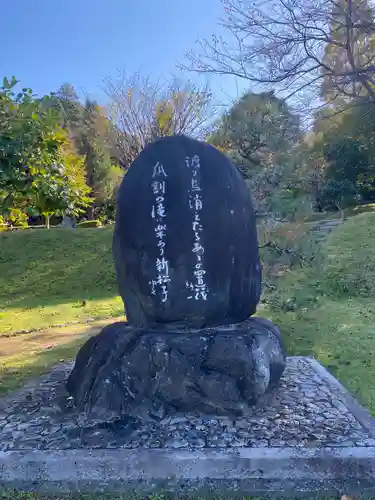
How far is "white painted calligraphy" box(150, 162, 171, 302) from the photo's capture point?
152 inches

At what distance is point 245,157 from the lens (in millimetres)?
8383

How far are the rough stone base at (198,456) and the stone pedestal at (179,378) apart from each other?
0.45ft

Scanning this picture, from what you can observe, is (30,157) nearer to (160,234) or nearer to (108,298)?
(160,234)

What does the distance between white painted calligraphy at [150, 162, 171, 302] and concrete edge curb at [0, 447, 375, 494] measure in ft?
4.19

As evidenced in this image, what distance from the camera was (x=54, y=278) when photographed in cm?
1344

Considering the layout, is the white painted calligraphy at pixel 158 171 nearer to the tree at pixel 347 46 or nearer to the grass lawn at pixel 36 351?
the grass lawn at pixel 36 351

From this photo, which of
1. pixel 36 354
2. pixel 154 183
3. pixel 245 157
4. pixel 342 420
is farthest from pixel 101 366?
pixel 245 157

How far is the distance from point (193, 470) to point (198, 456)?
0.09 m

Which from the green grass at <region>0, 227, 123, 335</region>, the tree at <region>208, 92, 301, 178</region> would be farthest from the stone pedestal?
the green grass at <region>0, 227, 123, 335</region>

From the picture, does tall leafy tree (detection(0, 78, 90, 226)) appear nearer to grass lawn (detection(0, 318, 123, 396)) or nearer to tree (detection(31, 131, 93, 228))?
tree (detection(31, 131, 93, 228))

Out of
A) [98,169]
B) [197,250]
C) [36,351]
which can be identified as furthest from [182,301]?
[98,169]

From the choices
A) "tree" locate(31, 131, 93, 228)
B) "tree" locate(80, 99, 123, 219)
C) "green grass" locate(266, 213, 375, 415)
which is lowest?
"green grass" locate(266, 213, 375, 415)

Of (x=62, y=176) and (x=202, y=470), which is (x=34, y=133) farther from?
(x=202, y=470)

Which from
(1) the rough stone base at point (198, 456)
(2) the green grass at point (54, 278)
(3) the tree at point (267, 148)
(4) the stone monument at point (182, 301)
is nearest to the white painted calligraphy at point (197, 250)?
(4) the stone monument at point (182, 301)
